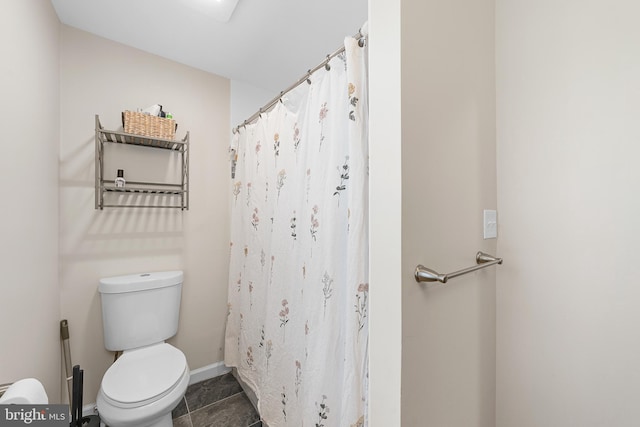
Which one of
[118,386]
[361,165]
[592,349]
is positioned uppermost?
[361,165]

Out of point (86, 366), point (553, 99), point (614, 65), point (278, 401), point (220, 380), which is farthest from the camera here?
point (220, 380)

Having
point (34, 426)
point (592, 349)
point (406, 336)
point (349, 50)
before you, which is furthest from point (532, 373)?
point (34, 426)

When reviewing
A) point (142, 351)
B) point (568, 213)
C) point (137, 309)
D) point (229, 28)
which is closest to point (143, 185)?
point (137, 309)

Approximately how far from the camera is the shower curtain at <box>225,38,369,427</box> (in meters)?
0.88

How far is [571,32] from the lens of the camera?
831mm

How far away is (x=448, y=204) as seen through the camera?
0.78m

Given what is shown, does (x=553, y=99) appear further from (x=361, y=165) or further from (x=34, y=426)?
(x=34, y=426)

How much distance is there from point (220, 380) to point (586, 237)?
7.56ft

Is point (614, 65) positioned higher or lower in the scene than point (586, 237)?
higher

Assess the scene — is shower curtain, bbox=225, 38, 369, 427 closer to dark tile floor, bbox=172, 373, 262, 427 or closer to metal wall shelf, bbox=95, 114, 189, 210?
dark tile floor, bbox=172, 373, 262, 427

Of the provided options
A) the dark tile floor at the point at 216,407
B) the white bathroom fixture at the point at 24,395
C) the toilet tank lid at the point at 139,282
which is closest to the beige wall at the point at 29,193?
the toilet tank lid at the point at 139,282

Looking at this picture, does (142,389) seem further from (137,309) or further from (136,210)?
(136,210)

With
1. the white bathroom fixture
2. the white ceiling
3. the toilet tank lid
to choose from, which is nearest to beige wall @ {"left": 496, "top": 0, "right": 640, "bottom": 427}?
the white ceiling

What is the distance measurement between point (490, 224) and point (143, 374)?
178 cm
